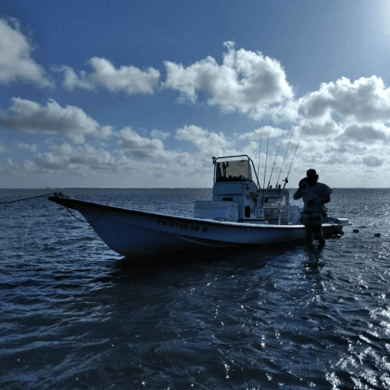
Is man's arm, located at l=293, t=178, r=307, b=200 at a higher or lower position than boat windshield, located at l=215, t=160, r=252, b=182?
lower

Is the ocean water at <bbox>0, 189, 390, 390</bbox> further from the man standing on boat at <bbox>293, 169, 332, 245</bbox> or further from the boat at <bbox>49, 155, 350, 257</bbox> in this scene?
the man standing on boat at <bbox>293, 169, 332, 245</bbox>

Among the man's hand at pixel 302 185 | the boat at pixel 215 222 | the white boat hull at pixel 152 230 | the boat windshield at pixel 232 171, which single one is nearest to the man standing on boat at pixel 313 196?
the man's hand at pixel 302 185

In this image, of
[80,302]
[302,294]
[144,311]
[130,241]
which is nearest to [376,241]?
[302,294]

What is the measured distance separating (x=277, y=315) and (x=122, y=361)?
113 inches

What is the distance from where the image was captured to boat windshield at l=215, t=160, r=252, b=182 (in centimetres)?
1290

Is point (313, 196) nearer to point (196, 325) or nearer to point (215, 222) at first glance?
point (215, 222)

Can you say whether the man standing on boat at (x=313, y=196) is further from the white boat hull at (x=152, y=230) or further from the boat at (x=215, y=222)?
the white boat hull at (x=152, y=230)

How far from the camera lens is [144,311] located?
511cm

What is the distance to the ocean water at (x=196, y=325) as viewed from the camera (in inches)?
128

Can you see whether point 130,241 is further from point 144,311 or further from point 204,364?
point 204,364

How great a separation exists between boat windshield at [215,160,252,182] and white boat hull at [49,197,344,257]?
10.3ft

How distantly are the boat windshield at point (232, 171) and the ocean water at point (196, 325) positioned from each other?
5180mm

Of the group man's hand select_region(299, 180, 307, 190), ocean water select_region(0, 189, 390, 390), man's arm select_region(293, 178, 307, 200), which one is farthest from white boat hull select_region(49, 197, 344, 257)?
man's hand select_region(299, 180, 307, 190)

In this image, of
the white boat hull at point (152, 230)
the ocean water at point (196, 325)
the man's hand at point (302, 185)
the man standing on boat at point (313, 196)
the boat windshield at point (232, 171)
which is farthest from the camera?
the boat windshield at point (232, 171)
